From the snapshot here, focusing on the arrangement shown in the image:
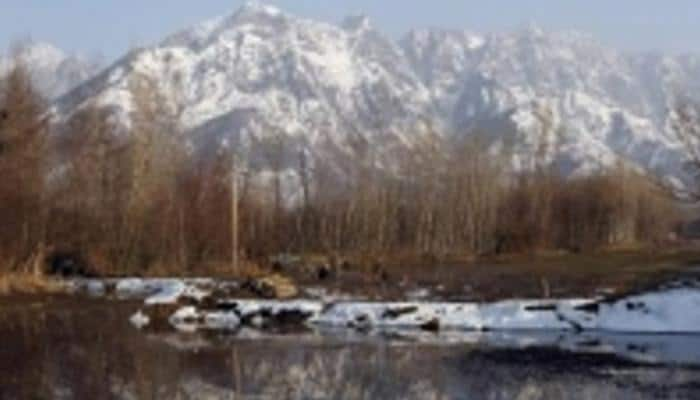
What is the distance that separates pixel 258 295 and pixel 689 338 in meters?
21.0

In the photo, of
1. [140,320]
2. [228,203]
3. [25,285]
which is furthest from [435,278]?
[228,203]

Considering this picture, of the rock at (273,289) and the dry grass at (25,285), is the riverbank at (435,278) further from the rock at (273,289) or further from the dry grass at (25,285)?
the rock at (273,289)

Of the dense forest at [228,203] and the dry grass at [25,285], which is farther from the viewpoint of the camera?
the dense forest at [228,203]

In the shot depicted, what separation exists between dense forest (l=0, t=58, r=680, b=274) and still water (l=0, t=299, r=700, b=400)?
28774 mm

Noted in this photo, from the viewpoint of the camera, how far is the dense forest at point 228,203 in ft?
211

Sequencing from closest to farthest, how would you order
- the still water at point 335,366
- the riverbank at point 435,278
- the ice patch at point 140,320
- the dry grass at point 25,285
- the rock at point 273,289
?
the still water at point 335,366 → the ice patch at point 140,320 → the riverbank at point 435,278 → the rock at point 273,289 → the dry grass at point 25,285

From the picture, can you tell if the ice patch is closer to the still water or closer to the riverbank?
the still water

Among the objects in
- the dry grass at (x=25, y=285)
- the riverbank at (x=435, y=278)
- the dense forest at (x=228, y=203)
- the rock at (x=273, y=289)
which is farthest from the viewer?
the dense forest at (x=228, y=203)

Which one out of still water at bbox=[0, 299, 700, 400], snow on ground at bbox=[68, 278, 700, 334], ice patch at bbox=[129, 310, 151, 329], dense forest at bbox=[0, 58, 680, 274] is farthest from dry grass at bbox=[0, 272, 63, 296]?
still water at bbox=[0, 299, 700, 400]

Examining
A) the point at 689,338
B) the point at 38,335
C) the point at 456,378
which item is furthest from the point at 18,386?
the point at 689,338

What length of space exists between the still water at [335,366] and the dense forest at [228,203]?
2877 cm

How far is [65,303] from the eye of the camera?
49969mm

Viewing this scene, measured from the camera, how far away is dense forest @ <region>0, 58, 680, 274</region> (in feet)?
211

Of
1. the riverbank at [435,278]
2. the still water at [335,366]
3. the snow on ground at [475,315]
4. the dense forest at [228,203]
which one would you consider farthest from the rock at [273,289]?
the dense forest at [228,203]
